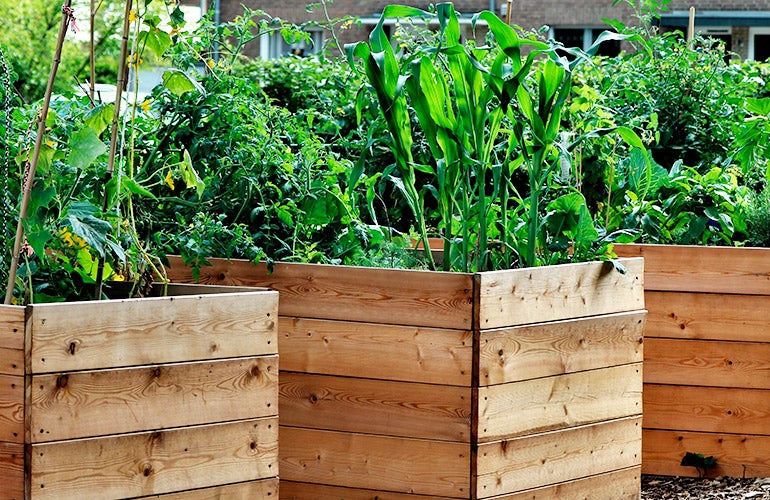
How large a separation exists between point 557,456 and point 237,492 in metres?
0.99

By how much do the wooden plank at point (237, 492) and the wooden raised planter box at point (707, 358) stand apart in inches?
63.6

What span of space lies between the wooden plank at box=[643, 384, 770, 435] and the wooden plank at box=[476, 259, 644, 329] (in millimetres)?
595

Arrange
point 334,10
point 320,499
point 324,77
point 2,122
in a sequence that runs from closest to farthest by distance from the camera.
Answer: point 2,122 < point 320,499 < point 324,77 < point 334,10

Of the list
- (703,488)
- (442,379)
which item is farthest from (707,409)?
(442,379)

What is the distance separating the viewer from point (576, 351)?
3191mm

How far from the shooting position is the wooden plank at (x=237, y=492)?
2.63m

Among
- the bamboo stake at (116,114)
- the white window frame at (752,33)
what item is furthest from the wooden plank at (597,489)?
the white window frame at (752,33)

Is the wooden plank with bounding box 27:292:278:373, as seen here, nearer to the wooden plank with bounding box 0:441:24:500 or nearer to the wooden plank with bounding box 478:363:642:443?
the wooden plank with bounding box 0:441:24:500

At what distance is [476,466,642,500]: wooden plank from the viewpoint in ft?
10.3

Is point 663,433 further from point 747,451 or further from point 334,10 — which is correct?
point 334,10

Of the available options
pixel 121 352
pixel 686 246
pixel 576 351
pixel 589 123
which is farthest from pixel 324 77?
pixel 121 352

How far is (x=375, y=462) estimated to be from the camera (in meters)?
3.10

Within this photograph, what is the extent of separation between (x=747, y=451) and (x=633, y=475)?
675 mm

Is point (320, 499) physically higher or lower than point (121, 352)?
lower
